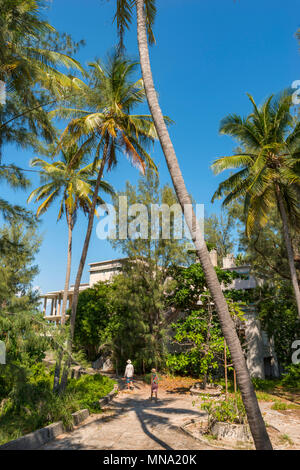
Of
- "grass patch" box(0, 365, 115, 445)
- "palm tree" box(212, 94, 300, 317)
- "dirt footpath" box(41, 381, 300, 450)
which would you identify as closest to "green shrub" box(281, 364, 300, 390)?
"dirt footpath" box(41, 381, 300, 450)

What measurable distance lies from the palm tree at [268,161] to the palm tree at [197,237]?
280 inches

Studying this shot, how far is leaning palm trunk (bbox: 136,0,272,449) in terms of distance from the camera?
4789 millimetres

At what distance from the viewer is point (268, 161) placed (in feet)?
45.4

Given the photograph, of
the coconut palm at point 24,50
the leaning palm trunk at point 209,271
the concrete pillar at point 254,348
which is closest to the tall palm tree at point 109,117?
the coconut palm at point 24,50

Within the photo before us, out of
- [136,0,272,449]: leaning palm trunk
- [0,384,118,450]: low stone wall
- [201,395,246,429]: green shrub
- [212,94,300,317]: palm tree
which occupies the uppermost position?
[212,94,300,317]: palm tree

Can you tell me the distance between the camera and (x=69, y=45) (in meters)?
8.89

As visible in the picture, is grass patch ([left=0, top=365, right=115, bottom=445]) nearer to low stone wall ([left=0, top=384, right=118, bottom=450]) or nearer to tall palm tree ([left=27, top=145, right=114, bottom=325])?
low stone wall ([left=0, top=384, right=118, bottom=450])

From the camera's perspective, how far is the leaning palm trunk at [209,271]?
4789mm

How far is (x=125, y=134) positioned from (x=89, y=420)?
10640 mm

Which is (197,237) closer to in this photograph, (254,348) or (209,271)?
(209,271)

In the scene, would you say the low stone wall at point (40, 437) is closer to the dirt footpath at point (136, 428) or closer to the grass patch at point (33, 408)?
the dirt footpath at point (136, 428)

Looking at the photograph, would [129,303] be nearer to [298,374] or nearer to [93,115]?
[298,374]

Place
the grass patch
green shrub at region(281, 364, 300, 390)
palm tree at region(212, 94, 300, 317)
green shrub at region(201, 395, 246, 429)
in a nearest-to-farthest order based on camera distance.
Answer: the grass patch → green shrub at region(201, 395, 246, 429) → palm tree at region(212, 94, 300, 317) → green shrub at region(281, 364, 300, 390)

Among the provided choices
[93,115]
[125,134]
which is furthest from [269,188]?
[93,115]
